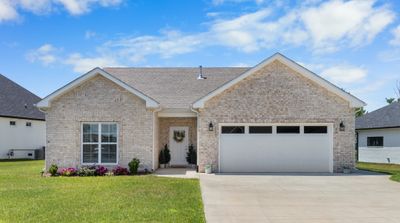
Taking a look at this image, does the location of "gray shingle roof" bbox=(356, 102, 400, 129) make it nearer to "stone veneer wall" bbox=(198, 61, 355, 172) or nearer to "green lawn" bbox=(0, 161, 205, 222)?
"stone veneer wall" bbox=(198, 61, 355, 172)

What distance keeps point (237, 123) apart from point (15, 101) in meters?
22.5

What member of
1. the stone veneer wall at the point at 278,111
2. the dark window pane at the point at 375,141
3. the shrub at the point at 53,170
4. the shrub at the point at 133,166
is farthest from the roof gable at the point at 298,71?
the dark window pane at the point at 375,141

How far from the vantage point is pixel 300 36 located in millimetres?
17031

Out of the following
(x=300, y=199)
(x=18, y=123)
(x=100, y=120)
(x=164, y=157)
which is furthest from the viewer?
(x=18, y=123)

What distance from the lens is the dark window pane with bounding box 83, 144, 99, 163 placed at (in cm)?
1977

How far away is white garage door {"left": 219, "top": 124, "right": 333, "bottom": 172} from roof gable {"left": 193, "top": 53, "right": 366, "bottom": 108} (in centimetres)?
161

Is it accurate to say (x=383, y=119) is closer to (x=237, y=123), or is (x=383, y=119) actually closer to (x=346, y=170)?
(x=346, y=170)

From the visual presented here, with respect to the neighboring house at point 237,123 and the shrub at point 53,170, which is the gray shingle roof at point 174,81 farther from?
the shrub at point 53,170

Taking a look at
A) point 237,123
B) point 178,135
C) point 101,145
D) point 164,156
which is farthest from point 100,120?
point 237,123

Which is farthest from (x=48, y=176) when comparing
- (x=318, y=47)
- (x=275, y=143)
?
(x=318, y=47)

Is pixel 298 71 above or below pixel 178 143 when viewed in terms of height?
above

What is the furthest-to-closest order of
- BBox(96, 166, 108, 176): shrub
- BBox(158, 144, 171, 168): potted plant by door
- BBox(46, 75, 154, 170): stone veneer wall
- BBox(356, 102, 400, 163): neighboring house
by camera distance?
BBox(356, 102, 400, 163): neighboring house → BBox(158, 144, 171, 168): potted plant by door → BBox(46, 75, 154, 170): stone veneer wall → BBox(96, 166, 108, 176): shrub

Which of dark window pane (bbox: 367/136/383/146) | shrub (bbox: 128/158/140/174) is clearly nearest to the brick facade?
shrub (bbox: 128/158/140/174)

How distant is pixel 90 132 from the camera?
780 inches
